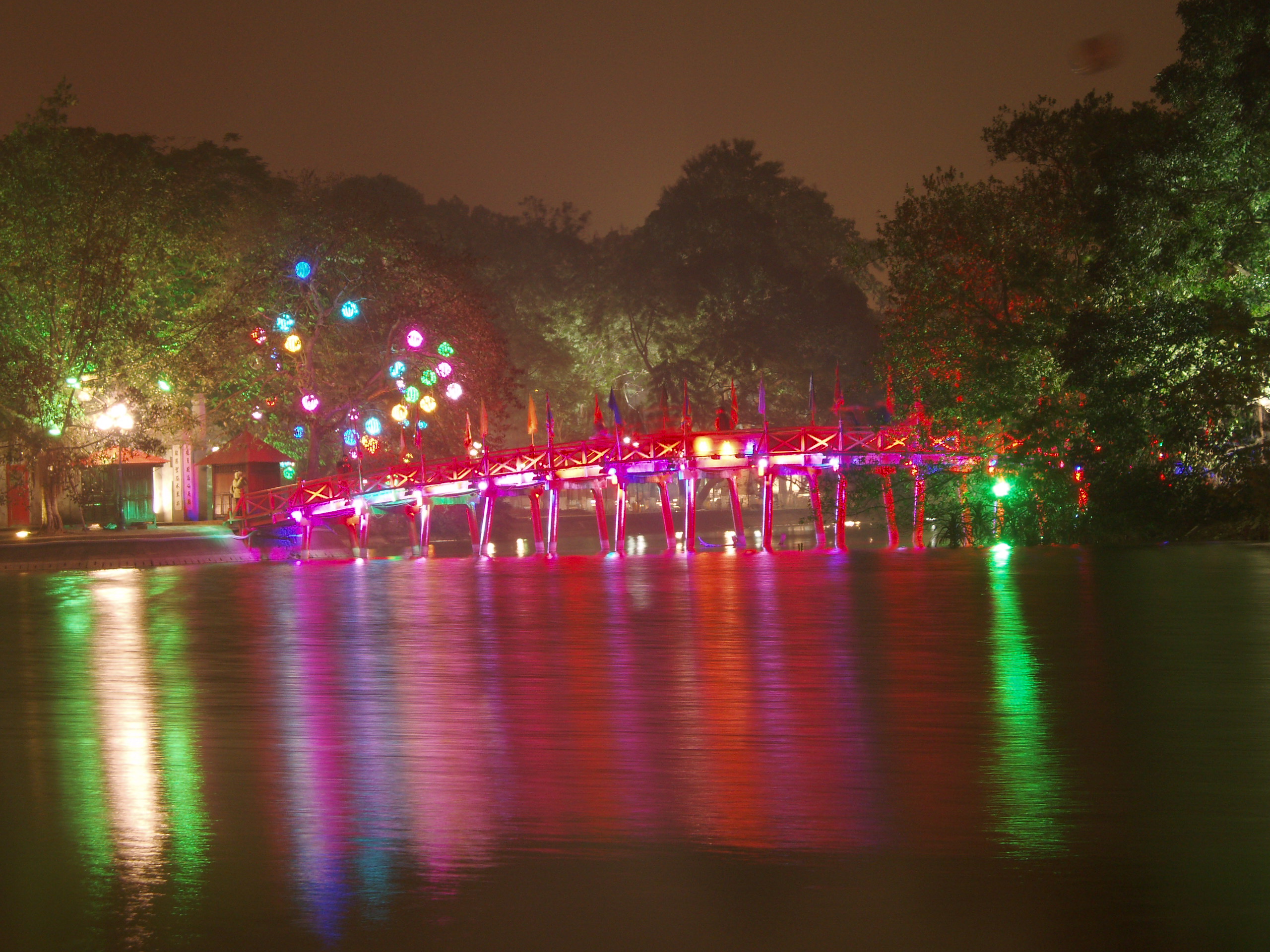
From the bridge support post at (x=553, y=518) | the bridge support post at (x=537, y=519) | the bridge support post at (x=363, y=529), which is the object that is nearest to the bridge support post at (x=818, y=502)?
the bridge support post at (x=553, y=518)

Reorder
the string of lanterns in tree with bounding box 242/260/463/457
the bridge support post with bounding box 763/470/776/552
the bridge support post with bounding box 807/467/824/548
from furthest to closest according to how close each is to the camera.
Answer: the string of lanterns in tree with bounding box 242/260/463/457, the bridge support post with bounding box 807/467/824/548, the bridge support post with bounding box 763/470/776/552

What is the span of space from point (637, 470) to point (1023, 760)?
3152 cm

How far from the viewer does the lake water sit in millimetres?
5703

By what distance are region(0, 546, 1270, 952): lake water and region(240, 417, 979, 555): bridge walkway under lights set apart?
72.4 feet

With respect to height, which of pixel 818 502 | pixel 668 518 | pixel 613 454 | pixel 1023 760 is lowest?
pixel 1023 760

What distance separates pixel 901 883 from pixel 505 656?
8.36 m

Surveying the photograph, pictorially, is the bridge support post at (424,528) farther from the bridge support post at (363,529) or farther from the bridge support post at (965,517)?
the bridge support post at (965,517)

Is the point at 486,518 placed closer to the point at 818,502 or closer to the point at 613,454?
the point at 613,454

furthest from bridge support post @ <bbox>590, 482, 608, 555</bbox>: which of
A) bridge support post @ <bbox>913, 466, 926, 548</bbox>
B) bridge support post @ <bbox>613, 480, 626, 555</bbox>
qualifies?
bridge support post @ <bbox>913, 466, 926, 548</bbox>

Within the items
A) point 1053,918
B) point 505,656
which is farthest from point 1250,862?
point 505,656

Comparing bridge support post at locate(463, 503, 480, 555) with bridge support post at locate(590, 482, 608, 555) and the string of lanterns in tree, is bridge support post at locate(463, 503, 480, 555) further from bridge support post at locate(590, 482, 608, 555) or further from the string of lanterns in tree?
bridge support post at locate(590, 482, 608, 555)

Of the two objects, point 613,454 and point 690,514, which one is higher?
point 613,454

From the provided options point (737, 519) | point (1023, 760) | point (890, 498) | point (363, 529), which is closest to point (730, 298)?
point (737, 519)

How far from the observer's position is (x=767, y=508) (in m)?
39.9
